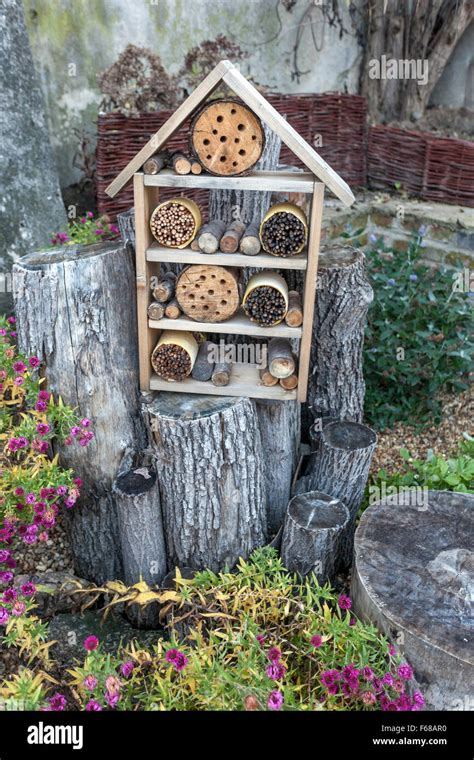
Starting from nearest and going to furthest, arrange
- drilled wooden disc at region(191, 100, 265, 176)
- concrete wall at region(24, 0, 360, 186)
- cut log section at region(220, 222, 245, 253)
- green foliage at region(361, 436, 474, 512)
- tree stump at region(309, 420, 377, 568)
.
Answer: drilled wooden disc at region(191, 100, 265, 176) < cut log section at region(220, 222, 245, 253) < tree stump at region(309, 420, 377, 568) < green foliage at region(361, 436, 474, 512) < concrete wall at region(24, 0, 360, 186)

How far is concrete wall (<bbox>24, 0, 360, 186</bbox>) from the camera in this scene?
228 inches

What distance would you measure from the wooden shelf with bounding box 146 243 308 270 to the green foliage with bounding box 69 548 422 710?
51.7 inches

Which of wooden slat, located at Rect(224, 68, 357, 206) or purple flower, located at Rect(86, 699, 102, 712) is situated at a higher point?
wooden slat, located at Rect(224, 68, 357, 206)

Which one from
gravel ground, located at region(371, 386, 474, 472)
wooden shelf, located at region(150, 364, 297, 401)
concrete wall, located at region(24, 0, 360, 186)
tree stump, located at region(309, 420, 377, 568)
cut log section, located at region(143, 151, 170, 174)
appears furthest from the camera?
concrete wall, located at region(24, 0, 360, 186)

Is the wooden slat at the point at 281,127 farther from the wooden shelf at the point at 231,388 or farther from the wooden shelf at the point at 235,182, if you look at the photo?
the wooden shelf at the point at 231,388

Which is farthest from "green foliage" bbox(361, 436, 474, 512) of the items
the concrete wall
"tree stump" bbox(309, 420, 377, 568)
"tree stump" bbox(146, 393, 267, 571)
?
the concrete wall

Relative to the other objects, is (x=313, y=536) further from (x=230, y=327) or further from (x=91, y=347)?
(x=91, y=347)

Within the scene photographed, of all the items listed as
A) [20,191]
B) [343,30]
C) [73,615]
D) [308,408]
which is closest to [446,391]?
[308,408]

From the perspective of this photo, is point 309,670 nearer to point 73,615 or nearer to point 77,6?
point 73,615

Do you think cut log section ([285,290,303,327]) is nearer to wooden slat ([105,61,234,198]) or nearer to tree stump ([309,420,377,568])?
tree stump ([309,420,377,568])

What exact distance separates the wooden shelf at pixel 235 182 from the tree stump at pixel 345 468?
129cm

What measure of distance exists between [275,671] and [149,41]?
593 centimetres

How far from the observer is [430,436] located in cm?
442

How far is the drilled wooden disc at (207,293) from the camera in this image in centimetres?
282
